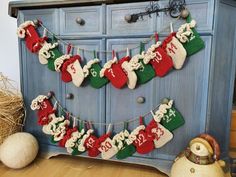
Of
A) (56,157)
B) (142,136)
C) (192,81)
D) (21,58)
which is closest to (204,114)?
(192,81)

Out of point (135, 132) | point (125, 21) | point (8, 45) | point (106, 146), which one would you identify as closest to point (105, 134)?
point (106, 146)

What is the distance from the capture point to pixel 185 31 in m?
0.98

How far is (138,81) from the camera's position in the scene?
109cm

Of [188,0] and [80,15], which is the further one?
[80,15]

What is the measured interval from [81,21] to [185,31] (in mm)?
515

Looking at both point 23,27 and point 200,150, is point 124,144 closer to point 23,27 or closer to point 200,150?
point 200,150

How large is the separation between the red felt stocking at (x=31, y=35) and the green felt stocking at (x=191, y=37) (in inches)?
28.1

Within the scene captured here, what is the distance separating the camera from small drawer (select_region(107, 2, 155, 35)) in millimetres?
Result: 1051

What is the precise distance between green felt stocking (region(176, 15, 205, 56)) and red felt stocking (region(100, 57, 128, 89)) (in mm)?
311

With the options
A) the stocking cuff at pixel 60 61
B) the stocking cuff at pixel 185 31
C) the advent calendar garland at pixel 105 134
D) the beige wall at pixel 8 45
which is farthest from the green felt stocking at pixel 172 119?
the beige wall at pixel 8 45

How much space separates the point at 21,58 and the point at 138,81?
70 centimetres

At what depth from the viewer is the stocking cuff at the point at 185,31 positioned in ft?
3.19

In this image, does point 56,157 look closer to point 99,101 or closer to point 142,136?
point 99,101

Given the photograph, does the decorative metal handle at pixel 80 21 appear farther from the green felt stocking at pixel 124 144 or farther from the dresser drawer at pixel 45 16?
the green felt stocking at pixel 124 144
